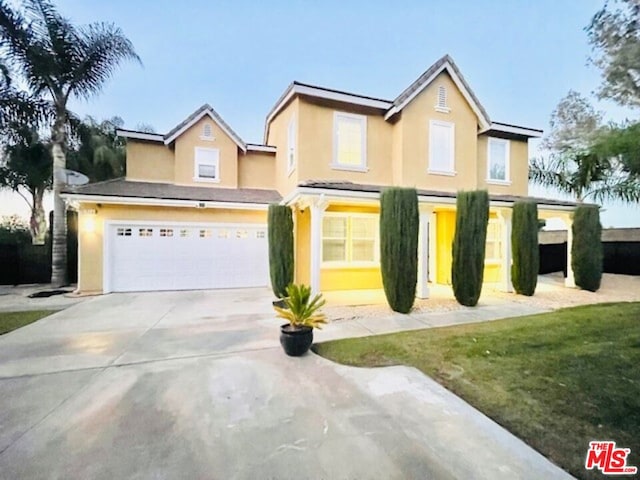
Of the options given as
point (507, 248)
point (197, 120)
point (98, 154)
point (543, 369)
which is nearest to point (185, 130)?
point (197, 120)

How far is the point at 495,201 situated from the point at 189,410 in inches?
400

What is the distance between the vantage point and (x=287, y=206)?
31.6 ft

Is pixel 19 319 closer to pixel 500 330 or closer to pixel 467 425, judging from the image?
pixel 467 425

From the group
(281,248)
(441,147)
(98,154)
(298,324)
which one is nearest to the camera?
(298,324)

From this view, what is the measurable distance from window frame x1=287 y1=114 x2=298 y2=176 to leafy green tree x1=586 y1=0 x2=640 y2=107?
26.5 feet

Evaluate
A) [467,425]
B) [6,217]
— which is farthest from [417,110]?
[6,217]

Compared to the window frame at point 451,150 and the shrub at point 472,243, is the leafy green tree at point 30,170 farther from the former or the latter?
the shrub at point 472,243

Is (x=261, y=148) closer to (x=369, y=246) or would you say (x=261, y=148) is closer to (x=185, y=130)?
(x=185, y=130)

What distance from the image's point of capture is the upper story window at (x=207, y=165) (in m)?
13.1

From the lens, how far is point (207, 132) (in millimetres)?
13188

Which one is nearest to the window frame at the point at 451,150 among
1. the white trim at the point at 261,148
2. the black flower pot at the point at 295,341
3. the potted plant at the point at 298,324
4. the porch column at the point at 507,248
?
the porch column at the point at 507,248

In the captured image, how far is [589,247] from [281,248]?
1061cm

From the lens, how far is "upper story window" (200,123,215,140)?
1314cm

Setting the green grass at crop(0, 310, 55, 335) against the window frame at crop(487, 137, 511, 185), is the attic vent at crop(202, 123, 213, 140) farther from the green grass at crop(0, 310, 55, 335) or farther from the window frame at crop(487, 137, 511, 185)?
the window frame at crop(487, 137, 511, 185)
